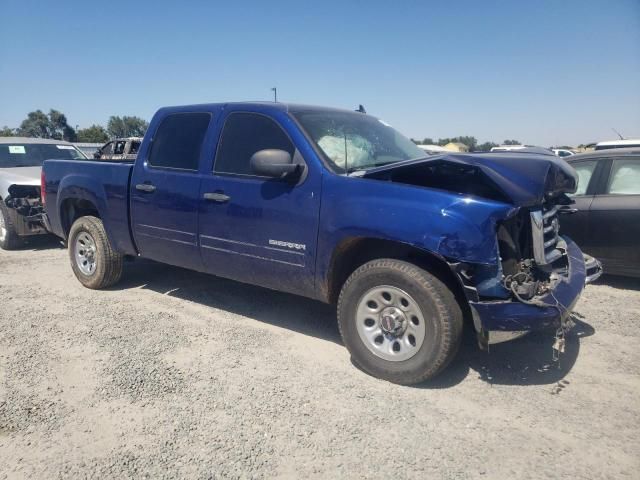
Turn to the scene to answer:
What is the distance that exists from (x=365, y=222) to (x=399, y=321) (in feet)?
2.40

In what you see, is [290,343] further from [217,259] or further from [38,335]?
[38,335]

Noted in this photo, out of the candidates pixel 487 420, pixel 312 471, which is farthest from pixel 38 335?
pixel 487 420

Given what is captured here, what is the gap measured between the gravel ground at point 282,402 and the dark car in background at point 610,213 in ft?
2.67

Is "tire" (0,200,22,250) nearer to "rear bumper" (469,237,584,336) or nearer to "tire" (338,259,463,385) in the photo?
"tire" (338,259,463,385)

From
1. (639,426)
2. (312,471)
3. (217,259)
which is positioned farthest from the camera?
(217,259)

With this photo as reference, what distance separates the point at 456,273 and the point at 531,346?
4.84 feet

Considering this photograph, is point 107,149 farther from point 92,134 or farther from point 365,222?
point 92,134

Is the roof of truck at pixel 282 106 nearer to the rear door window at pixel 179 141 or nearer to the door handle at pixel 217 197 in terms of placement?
the rear door window at pixel 179 141

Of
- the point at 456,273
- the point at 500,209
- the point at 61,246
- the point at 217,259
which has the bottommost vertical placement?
the point at 61,246

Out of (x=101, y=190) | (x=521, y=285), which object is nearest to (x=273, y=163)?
(x=521, y=285)

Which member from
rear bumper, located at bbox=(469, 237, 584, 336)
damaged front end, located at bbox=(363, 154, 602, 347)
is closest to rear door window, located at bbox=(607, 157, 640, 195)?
damaged front end, located at bbox=(363, 154, 602, 347)

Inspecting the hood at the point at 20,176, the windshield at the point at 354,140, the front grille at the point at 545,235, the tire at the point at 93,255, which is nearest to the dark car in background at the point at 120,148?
the hood at the point at 20,176

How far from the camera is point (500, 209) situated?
10.0ft

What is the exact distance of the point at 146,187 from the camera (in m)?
4.73
